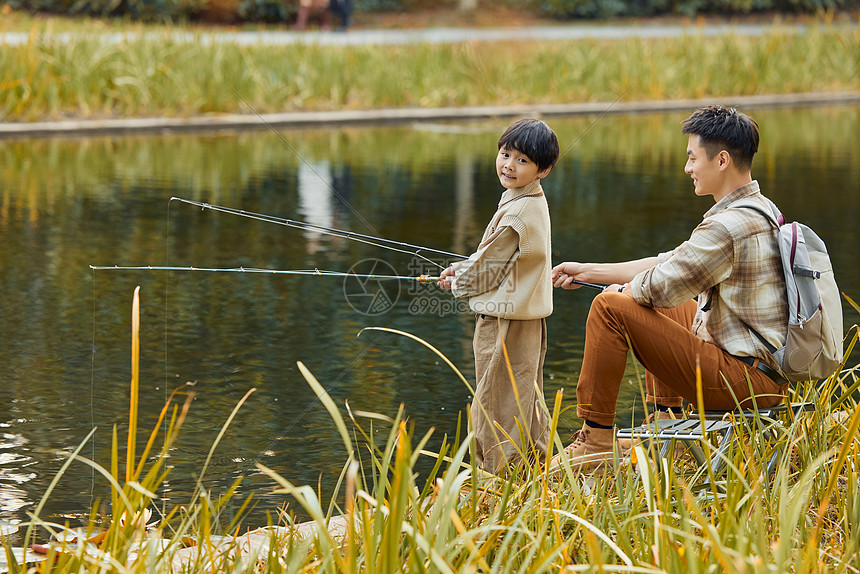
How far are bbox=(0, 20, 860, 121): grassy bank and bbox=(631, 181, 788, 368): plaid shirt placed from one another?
12.0 meters

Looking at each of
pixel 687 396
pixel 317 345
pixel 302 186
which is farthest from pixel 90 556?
pixel 302 186

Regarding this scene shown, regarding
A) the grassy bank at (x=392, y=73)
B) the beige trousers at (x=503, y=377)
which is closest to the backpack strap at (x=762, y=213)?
the beige trousers at (x=503, y=377)

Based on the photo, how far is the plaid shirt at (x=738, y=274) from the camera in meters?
4.05

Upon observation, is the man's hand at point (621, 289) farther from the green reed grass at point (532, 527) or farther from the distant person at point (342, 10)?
the distant person at point (342, 10)

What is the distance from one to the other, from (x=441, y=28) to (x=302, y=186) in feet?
64.1

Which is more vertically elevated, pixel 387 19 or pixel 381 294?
pixel 387 19

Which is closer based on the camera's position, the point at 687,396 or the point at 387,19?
the point at 687,396

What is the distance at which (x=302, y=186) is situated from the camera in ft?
39.7

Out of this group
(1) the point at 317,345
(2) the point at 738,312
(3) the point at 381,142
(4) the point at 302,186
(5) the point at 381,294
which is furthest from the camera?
(3) the point at 381,142

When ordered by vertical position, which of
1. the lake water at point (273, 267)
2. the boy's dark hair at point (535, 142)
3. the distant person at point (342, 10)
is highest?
the distant person at point (342, 10)

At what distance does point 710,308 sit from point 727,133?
23.0 inches

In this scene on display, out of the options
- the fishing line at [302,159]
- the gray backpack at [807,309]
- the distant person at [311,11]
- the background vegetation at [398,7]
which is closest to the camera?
the gray backpack at [807,309]

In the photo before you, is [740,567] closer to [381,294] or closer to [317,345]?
[317,345]

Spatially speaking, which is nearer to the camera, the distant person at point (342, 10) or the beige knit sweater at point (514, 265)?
the beige knit sweater at point (514, 265)
